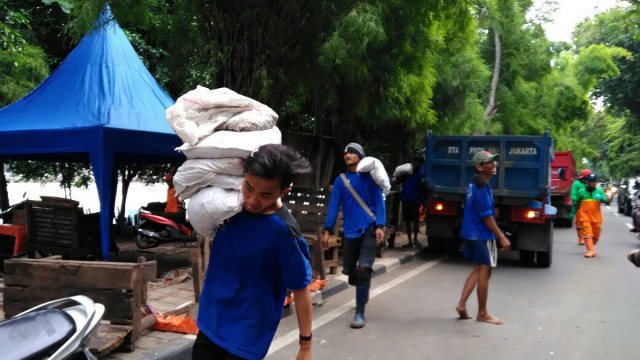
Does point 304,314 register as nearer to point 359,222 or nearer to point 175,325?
point 175,325

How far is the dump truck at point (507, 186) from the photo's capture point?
8.88 metres

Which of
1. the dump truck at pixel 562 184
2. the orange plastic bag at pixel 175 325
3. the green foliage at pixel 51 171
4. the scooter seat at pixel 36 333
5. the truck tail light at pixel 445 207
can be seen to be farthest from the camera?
the dump truck at pixel 562 184

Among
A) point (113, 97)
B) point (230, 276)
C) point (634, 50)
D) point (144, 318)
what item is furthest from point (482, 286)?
point (634, 50)

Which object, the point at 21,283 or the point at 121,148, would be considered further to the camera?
the point at 121,148

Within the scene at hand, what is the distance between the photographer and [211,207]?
2.39 meters

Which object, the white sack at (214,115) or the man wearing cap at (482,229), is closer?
the white sack at (214,115)

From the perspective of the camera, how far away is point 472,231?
5617mm

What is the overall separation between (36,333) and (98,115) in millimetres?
4565

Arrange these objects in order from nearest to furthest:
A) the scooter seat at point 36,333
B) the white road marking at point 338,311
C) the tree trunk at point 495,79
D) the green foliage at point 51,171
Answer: the scooter seat at point 36,333 < the white road marking at point 338,311 < the green foliage at point 51,171 < the tree trunk at point 495,79

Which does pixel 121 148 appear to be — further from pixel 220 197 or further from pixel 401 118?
pixel 401 118

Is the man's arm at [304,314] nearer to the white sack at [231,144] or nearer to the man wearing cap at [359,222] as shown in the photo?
the white sack at [231,144]

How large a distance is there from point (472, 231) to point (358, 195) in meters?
1.26

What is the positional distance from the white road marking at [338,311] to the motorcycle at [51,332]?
220 centimetres

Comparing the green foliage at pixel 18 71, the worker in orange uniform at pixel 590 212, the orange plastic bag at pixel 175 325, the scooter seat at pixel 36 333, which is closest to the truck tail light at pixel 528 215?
the worker in orange uniform at pixel 590 212
